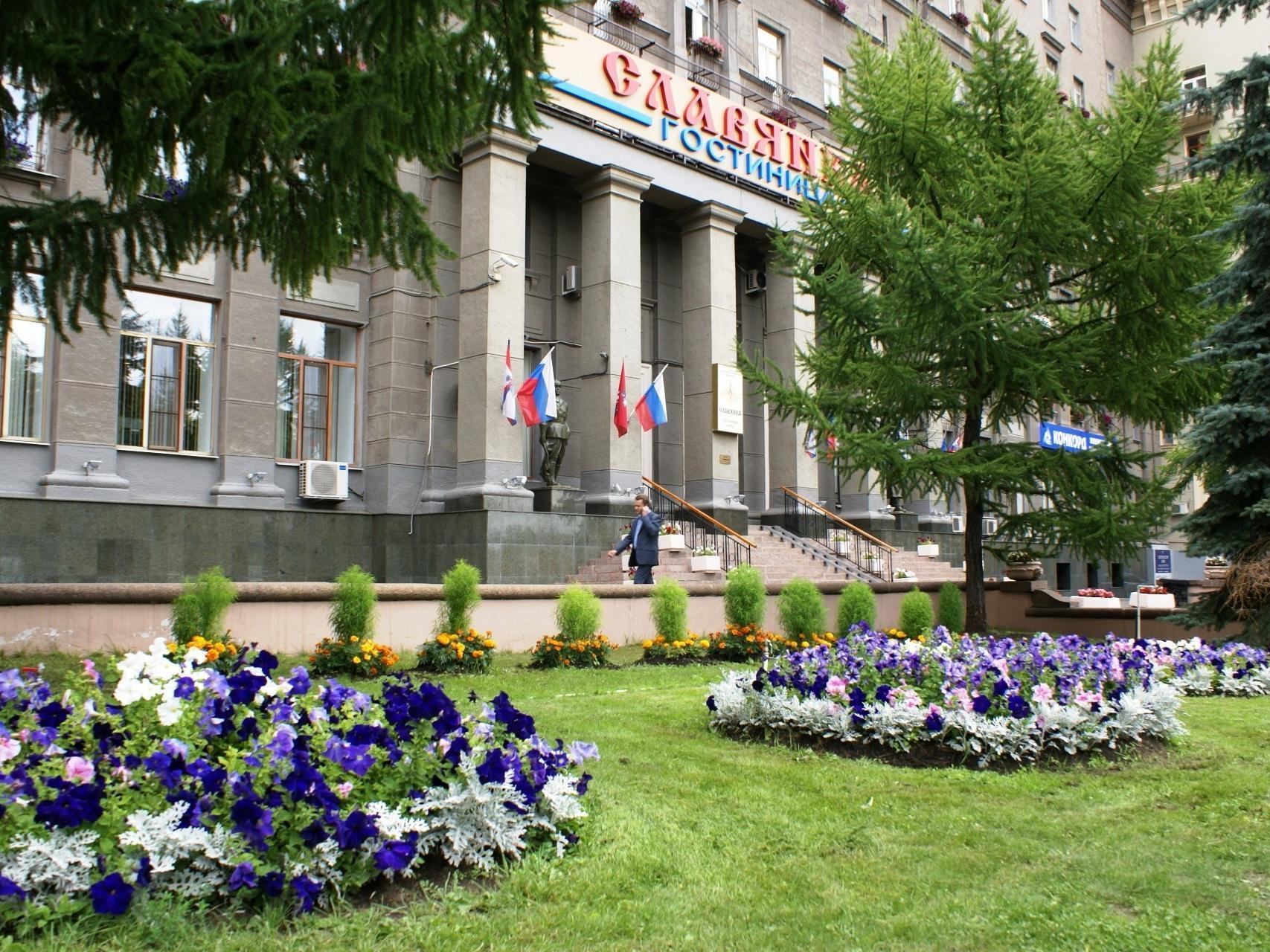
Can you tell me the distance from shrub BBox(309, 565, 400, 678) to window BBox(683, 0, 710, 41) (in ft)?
62.7

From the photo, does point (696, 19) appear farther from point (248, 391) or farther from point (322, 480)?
point (322, 480)

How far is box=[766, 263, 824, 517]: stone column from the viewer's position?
89.9 feet

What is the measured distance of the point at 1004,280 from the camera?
17250mm

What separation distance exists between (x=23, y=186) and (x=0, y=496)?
16.7ft

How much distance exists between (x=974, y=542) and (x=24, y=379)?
53.1ft

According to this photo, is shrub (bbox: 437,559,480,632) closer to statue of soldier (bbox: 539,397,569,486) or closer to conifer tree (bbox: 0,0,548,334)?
conifer tree (bbox: 0,0,548,334)

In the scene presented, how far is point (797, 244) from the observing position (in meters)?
19.1

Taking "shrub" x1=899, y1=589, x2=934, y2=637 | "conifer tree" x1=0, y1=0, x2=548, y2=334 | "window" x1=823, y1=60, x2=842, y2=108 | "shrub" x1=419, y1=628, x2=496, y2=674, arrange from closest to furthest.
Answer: "conifer tree" x1=0, y1=0, x2=548, y2=334 → "shrub" x1=419, y1=628, x2=496, y2=674 → "shrub" x1=899, y1=589, x2=934, y2=637 → "window" x1=823, y1=60, x2=842, y2=108

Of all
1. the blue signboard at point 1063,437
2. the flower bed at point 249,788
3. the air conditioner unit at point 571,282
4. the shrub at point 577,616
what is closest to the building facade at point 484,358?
the air conditioner unit at point 571,282

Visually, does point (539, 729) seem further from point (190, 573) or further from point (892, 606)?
point (892, 606)

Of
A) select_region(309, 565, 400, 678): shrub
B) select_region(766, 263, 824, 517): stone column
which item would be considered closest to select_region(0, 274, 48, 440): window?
select_region(309, 565, 400, 678): shrub

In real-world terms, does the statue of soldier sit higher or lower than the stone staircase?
higher

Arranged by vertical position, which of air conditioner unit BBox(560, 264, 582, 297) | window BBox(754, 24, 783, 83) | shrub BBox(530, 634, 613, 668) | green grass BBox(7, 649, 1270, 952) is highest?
window BBox(754, 24, 783, 83)

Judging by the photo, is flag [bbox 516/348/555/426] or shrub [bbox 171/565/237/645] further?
flag [bbox 516/348/555/426]
